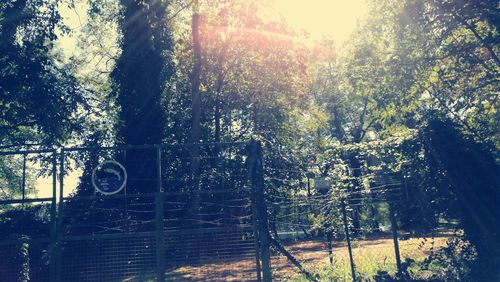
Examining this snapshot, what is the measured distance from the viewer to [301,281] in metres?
9.34

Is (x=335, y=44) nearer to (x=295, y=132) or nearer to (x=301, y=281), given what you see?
(x=295, y=132)

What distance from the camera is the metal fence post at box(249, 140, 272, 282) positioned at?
8.29 metres

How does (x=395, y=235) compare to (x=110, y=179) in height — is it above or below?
below

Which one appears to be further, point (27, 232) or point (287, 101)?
point (287, 101)

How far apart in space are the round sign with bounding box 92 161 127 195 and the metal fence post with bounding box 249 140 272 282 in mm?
2597

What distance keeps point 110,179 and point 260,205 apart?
3.14 metres

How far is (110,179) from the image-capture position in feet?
29.3

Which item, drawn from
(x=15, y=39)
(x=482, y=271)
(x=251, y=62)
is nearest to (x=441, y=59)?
(x=482, y=271)

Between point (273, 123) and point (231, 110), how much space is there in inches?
121

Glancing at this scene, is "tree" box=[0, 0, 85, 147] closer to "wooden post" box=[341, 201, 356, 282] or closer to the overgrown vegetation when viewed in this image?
the overgrown vegetation

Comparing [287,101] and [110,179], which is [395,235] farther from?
[287,101]

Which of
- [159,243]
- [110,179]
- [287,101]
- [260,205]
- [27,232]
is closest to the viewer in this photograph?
Result: [159,243]

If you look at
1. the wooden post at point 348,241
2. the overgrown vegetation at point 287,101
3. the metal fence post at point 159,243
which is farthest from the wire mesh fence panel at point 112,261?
the wooden post at point 348,241

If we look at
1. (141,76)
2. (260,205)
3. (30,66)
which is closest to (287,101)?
(141,76)
